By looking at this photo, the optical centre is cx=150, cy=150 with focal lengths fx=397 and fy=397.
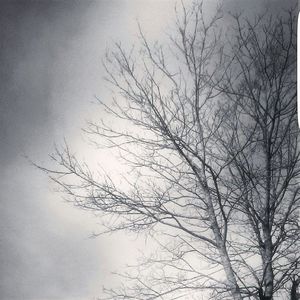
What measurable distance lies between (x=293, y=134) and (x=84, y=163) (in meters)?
1.78

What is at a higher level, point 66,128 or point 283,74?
point 283,74

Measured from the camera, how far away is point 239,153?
3402 millimetres

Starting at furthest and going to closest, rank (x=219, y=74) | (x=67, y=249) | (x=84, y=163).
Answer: (x=219, y=74)
(x=84, y=163)
(x=67, y=249)

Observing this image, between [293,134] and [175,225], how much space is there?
1.28 metres

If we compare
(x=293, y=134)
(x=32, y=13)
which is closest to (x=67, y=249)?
(x=32, y=13)

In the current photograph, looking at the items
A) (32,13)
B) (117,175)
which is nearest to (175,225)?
(117,175)

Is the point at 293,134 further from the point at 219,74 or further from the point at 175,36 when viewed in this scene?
the point at 175,36

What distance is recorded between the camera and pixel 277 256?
10.5 feet

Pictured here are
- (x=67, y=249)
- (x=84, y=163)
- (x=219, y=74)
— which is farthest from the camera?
(x=219, y=74)

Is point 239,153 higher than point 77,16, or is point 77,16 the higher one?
point 77,16

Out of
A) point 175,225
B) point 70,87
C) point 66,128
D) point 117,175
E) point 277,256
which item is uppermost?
point 70,87

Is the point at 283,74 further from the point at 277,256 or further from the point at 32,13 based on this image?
the point at 32,13

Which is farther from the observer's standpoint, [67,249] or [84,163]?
[84,163]

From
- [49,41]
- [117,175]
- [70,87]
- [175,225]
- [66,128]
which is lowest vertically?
[175,225]
